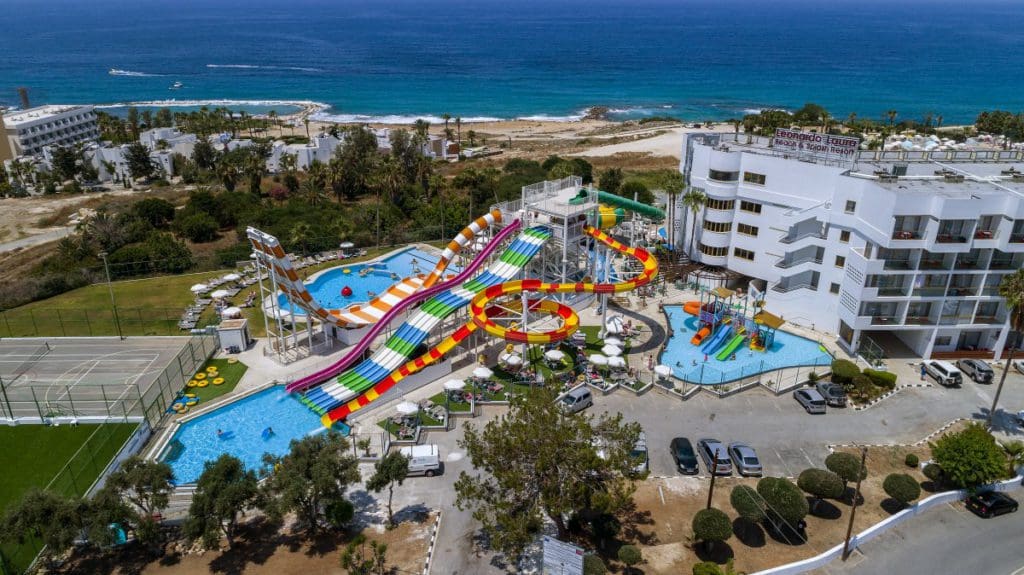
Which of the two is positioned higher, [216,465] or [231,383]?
[216,465]

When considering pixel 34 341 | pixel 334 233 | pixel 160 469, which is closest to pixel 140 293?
pixel 34 341

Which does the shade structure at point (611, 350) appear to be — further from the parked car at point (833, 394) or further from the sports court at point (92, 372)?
the sports court at point (92, 372)

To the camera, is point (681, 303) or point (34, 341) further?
point (681, 303)

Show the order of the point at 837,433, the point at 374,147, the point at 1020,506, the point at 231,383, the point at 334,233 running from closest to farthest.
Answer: the point at 1020,506 < the point at 837,433 < the point at 231,383 < the point at 334,233 < the point at 374,147

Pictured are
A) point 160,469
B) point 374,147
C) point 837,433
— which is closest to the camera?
point 160,469

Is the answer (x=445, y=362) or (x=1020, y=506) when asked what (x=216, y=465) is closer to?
(x=445, y=362)

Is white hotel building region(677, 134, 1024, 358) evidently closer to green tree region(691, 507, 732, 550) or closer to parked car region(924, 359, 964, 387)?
parked car region(924, 359, 964, 387)
